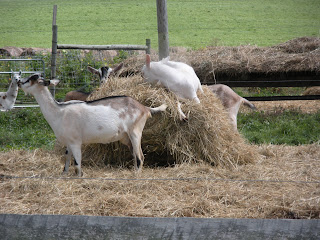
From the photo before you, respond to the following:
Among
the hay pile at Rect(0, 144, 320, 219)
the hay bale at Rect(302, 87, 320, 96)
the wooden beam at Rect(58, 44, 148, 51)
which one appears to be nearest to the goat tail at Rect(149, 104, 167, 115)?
the hay pile at Rect(0, 144, 320, 219)

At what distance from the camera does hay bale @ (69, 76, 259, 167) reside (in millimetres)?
6109

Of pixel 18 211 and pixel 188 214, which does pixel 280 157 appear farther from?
pixel 18 211

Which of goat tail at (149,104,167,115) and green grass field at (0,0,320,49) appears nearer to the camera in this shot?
goat tail at (149,104,167,115)

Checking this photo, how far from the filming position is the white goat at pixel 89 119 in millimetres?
5555

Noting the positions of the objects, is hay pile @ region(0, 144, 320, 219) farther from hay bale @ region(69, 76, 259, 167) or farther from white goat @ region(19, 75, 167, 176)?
white goat @ region(19, 75, 167, 176)

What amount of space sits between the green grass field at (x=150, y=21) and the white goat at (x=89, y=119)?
33.4ft

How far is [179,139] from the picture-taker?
6.11 metres

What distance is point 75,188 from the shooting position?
196 inches

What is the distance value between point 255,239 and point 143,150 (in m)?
3.46

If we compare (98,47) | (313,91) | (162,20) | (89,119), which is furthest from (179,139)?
(313,91)

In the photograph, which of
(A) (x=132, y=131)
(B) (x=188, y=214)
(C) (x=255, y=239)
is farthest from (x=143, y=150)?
(C) (x=255, y=239)

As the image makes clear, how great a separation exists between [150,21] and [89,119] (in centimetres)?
1430

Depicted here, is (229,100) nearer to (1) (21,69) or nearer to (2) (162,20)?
(2) (162,20)

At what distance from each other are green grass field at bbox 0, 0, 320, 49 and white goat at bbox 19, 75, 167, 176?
10195 mm
